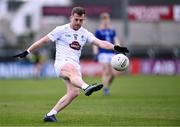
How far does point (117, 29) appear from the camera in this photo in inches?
2410

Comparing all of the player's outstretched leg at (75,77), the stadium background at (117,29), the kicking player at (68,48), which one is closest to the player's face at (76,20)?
the kicking player at (68,48)

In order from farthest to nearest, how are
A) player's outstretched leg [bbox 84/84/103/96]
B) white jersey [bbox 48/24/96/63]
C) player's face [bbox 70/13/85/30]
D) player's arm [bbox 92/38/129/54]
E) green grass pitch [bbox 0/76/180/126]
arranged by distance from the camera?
1. player's arm [bbox 92/38/129/54]
2. white jersey [bbox 48/24/96/63]
3. player's face [bbox 70/13/85/30]
4. green grass pitch [bbox 0/76/180/126]
5. player's outstretched leg [bbox 84/84/103/96]

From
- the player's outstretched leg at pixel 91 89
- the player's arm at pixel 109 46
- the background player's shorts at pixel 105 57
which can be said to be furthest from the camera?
the background player's shorts at pixel 105 57

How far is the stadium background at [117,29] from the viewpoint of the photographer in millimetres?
43344

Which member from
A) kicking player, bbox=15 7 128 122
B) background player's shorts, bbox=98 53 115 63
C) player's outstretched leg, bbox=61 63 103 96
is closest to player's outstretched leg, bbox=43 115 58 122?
kicking player, bbox=15 7 128 122

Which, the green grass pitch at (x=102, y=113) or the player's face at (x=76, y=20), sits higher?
the player's face at (x=76, y=20)

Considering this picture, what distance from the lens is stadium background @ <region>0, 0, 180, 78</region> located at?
4334 centimetres

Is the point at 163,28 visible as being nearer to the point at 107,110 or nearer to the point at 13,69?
the point at 13,69

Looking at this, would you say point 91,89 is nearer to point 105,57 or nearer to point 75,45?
Result: point 75,45

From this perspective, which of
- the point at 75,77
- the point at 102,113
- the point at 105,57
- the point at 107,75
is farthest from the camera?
the point at 105,57

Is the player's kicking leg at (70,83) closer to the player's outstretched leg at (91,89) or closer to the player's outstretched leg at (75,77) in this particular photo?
the player's outstretched leg at (75,77)

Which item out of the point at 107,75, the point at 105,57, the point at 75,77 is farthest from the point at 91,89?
the point at 105,57

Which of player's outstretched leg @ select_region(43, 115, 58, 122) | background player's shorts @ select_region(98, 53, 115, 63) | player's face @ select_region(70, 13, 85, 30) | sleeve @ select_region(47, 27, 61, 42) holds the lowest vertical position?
background player's shorts @ select_region(98, 53, 115, 63)

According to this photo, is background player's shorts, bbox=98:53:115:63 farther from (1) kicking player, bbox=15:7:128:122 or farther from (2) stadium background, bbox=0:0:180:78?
(2) stadium background, bbox=0:0:180:78
